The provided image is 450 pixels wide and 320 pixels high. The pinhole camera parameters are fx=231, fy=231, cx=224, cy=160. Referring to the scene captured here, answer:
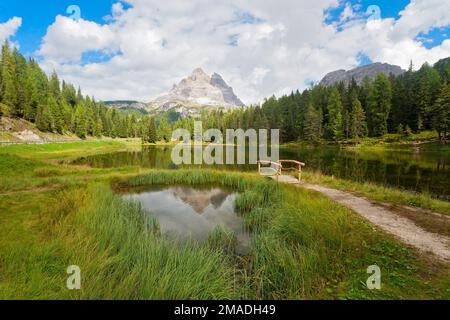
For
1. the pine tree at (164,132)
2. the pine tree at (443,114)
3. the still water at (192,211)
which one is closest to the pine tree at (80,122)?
the pine tree at (164,132)

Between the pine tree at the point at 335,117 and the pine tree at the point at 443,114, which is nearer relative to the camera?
the pine tree at the point at 443,114

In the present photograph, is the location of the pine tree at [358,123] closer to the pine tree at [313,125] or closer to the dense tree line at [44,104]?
the pine tree at [313,125]

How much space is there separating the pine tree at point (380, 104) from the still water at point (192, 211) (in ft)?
231

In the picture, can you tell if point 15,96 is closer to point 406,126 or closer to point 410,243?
point 410,243

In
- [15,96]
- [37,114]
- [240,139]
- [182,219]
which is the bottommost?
[182,219]

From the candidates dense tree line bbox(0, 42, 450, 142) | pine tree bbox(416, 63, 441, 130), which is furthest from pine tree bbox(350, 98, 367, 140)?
pine tree bbox(416, 63, 441, 130)

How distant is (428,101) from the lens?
65500mm

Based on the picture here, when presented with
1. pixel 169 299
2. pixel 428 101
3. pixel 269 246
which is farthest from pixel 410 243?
pixel 428 101

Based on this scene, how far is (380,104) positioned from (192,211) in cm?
7932

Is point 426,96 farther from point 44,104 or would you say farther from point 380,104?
point 44,104

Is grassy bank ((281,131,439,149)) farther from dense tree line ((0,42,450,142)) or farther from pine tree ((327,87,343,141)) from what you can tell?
pine tree ((327,87,343,141))

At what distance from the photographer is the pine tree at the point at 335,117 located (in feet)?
246

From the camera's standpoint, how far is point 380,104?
72.4 metres
